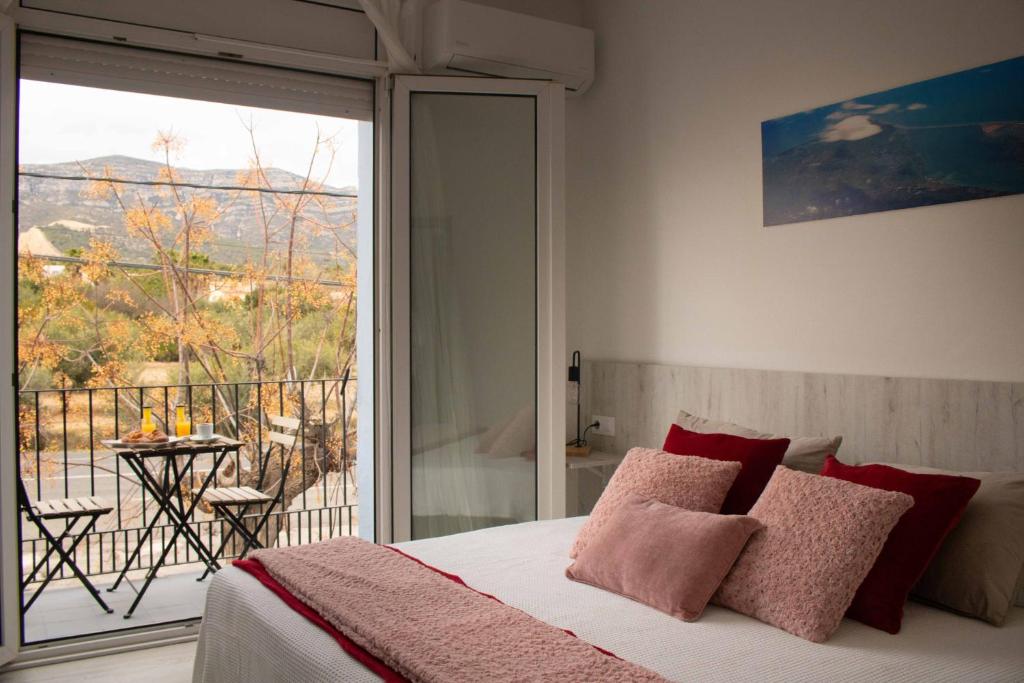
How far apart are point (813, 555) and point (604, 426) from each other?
2.06 m

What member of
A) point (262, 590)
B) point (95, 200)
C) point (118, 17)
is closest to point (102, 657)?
point (262, 590)

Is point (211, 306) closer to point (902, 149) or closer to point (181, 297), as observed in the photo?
point (181, 297)

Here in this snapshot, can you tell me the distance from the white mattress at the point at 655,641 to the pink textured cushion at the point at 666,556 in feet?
0.13

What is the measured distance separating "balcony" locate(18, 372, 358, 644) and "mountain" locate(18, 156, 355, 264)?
108 cm

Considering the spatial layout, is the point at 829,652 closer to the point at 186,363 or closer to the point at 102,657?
the point at 102,657

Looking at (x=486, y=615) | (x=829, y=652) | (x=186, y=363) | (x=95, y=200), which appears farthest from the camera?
(x=186, y=363)

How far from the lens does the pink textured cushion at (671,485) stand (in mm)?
2541

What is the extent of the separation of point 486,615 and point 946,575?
117cm

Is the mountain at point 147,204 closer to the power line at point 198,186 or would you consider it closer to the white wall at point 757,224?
the power line at point 198,186

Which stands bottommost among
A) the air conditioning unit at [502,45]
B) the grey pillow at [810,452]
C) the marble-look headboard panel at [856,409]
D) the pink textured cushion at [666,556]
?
the pink textured cushion at [666,556]

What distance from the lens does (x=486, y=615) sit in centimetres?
202

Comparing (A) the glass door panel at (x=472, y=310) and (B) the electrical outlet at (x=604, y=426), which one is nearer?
(A) the glass door panel at (x=472, y=310)

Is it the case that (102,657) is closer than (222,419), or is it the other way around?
(102,657)

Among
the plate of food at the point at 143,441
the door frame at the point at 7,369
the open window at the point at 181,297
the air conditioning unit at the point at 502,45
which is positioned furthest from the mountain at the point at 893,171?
the open window at the point at 181,297
